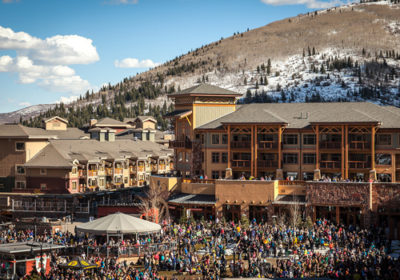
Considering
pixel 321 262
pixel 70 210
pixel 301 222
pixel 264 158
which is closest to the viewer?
pixel 321 262

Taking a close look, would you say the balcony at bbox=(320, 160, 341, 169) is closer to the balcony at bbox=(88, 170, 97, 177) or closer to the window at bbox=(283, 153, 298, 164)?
the window at bbox=(283, 153, 298, 164)

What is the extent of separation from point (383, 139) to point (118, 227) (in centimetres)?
3072

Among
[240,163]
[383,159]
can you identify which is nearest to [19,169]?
[240,163]

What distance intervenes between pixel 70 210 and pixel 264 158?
86.7 feet

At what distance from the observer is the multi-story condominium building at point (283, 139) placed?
211 feet

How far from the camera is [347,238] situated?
2067 inches

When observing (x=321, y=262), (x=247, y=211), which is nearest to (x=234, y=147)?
(x=247, y=211)

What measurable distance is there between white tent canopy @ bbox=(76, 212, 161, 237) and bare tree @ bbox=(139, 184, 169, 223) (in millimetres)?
9473

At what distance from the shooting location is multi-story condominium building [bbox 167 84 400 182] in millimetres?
64375

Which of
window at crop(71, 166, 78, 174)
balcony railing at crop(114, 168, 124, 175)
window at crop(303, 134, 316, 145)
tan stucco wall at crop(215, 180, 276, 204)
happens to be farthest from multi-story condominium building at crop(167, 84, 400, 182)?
balcony railing at crop(114, 168, 124, 175)

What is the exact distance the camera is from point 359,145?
64.7m

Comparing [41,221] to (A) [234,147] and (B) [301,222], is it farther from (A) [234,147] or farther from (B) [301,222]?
(B) [301,222]

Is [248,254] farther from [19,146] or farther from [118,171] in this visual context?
[118,171]

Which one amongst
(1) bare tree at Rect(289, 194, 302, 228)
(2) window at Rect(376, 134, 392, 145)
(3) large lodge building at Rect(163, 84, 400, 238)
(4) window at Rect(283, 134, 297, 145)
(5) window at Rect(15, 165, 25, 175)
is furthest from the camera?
(5) window at Rect(15, 165, 25, 175)
